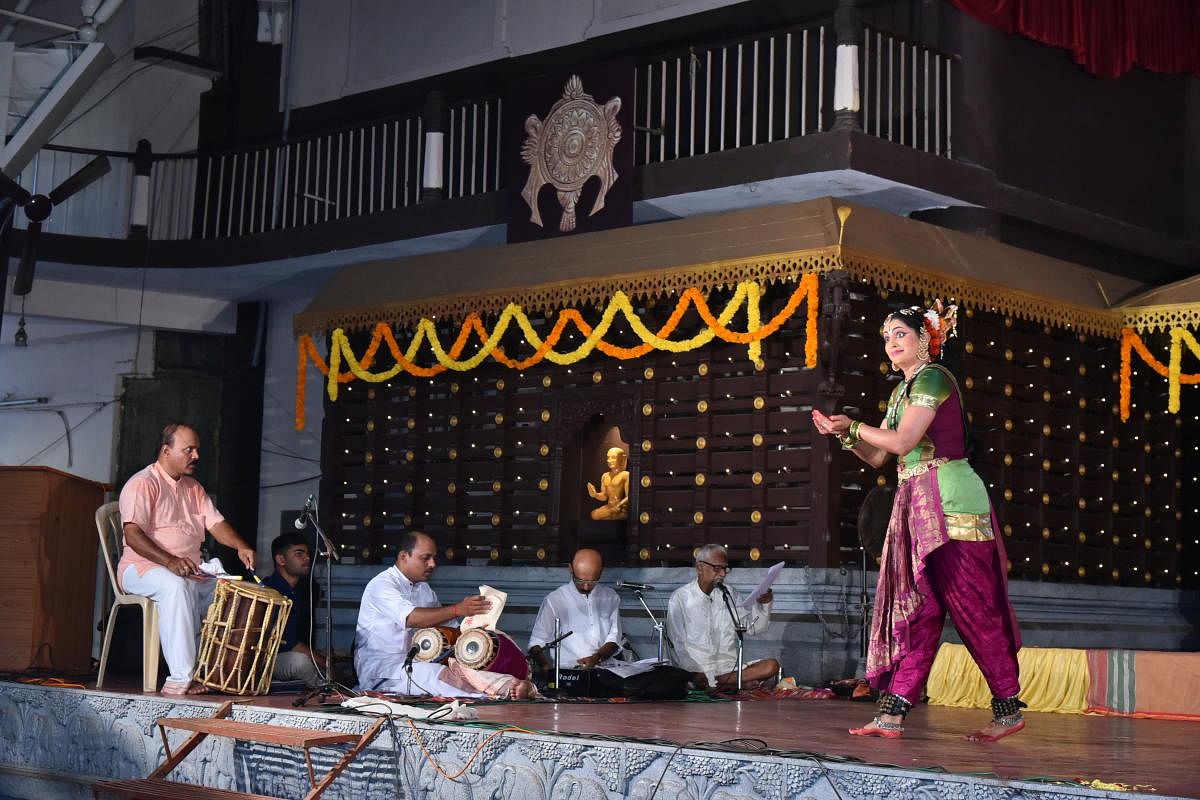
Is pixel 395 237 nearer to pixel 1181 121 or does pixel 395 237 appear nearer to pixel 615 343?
pixel 615 343

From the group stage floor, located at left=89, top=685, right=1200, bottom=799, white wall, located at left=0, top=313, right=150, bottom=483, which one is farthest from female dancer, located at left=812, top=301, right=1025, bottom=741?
white wall, located at left=0, top=313, right=150, bottom=483

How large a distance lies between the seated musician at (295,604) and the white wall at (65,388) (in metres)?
5.68

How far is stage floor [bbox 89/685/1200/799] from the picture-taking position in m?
5.34

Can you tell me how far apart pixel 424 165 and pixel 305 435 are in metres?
3.62

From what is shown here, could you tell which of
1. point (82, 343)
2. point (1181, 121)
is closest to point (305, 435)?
point (82, 343)

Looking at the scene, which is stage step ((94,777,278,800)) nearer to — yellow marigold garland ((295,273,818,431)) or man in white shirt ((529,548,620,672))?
man in white shirt ((529,548,620,672))

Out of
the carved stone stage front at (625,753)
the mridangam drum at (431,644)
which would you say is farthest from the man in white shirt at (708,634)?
the mridangam drum at (431,644)

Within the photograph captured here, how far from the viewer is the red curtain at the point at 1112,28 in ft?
38.7

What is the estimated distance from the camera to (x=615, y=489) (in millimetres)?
11930

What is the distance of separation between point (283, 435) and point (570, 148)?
5.26m

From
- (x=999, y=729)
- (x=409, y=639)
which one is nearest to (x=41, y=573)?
(x=409, y=639)

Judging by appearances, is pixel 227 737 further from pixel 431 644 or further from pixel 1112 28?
pixel 1112 28

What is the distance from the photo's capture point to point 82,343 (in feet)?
52.6

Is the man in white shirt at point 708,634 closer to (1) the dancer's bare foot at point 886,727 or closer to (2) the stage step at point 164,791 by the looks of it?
(1) the dancer's bare foot at point 886,727
